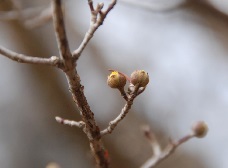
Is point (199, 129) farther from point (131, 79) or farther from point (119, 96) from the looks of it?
point (119, 96)

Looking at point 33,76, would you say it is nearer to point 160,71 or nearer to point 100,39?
point 100,39

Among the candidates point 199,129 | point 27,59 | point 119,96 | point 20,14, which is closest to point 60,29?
point 27,59

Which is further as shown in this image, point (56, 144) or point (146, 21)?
point (146, 21)

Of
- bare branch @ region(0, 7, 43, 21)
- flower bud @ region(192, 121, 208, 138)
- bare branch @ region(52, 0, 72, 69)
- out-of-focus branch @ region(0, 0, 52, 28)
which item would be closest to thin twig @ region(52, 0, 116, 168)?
bare branch @ region(52, 0, 72, 69)

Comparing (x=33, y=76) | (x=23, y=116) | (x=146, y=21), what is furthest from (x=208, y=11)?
(x=23, y=116)

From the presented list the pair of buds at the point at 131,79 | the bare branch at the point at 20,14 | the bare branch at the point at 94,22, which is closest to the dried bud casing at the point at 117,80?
the pair of buds at the point at 131,79
